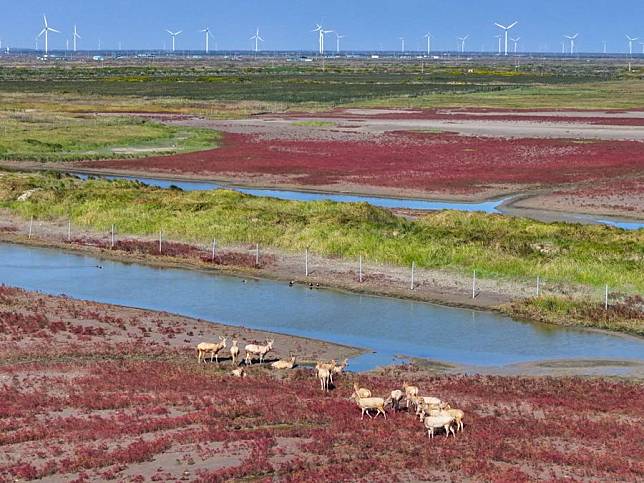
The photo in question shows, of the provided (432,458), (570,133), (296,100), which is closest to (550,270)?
(432,458)

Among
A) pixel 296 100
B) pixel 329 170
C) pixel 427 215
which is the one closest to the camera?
pixel 427 215

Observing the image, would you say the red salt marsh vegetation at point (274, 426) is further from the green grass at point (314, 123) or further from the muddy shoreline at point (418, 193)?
the green grass at point (314, 123)

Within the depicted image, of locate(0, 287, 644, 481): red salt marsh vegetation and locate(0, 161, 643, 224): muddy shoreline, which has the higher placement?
locate(0, 161, 643, 224): muddy shoreline

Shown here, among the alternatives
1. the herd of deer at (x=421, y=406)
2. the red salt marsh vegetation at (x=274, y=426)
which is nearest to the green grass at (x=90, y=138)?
the red salt marsh vegetation at (x=274, y=426)

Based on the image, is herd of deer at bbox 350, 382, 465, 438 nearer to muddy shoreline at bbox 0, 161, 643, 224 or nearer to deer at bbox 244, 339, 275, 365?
deer at bbox 244, 339, 275, 365

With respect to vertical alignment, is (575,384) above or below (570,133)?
below

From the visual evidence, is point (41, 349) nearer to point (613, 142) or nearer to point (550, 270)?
point (550, 270)

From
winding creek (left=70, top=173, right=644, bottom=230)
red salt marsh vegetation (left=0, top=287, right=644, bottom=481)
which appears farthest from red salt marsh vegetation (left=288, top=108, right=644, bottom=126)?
red salt marsh vegetation (left=0, top=287, right=644, bottom=481)
